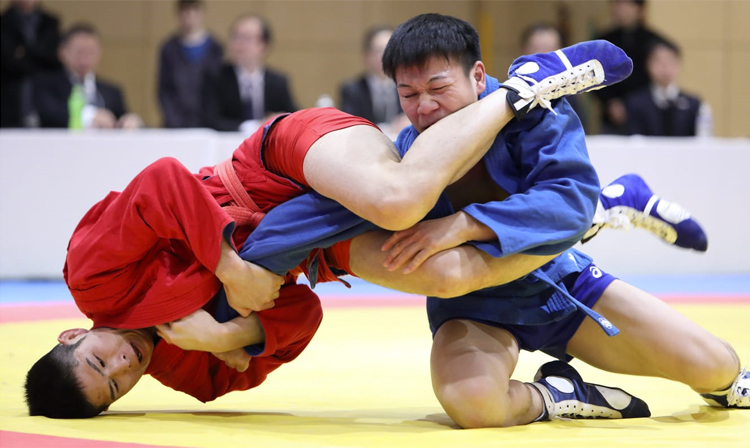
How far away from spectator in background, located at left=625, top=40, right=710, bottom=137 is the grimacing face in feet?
19.0

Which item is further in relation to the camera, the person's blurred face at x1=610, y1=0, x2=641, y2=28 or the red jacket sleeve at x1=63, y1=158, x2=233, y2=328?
the person's blurred face at x1=610, y1=0, x2=641, y2=28

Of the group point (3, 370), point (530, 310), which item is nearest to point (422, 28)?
point (530, 310)

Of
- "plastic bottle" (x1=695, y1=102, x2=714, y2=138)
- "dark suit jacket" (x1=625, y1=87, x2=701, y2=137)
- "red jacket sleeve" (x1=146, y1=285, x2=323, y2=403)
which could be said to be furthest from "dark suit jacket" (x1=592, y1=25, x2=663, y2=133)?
"red jacket sleeve" (x1=146, y1=285, x2=323, y2=403)

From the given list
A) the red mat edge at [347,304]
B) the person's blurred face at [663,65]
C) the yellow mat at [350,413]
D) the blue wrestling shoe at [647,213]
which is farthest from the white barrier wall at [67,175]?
the blue wrestling shoe at [647,213]


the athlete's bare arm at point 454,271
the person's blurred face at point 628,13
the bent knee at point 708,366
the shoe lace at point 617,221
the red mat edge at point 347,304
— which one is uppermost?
the person's blurred face at point 628,13

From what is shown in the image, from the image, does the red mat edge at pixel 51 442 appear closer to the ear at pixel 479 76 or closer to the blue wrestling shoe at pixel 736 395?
the ear at pixel 479 76

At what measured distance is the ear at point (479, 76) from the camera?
2.47 meters

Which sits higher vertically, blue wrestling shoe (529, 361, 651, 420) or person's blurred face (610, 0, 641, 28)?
person's blurred face (610, 0, 641, 28)

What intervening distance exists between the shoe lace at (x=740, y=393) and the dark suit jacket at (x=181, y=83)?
597cm

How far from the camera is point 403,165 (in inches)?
89.6

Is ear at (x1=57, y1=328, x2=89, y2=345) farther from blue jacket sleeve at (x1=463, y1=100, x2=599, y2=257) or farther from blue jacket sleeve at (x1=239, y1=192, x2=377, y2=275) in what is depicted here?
blue jacket sleeve at (x1=463, y1=100, x2=599, y2=257)

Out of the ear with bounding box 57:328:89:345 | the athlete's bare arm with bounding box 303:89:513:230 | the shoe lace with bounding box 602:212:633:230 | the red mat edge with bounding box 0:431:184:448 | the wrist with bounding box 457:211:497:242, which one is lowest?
the red mat edge with bounding box 0:431:184:448

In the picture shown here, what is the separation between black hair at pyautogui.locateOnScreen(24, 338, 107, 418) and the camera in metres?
2.43

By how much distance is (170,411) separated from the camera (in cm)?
267
